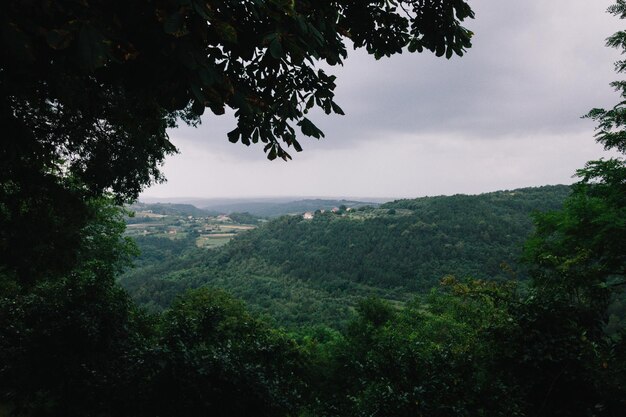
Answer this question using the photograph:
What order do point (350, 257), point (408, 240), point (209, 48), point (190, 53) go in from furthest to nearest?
point (350, 257)
point (408, 240)
point (209, 48)
point (190, 53)

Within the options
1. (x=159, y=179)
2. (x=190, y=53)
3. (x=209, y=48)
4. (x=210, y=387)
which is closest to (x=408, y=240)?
(x=159, y=179)

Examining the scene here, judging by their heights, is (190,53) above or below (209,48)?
below

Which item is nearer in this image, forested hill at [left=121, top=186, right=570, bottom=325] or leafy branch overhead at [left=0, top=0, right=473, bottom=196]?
leafy branch overhead at [left=0, top=0, right=473, bottom=196]

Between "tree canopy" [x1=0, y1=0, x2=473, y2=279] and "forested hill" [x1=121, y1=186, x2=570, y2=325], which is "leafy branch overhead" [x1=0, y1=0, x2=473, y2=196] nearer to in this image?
"tree canopy" [x1=0, y1=0, x2=473, y2=279]

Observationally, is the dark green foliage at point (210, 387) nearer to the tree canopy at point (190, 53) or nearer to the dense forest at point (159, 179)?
the dense forest at point (159, 179)

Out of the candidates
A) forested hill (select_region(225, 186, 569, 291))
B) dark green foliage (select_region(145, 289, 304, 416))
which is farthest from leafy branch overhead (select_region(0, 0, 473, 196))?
forested hill (select_region(225, 186, 569, 291))

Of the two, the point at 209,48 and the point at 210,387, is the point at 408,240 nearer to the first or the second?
the point at 210,387

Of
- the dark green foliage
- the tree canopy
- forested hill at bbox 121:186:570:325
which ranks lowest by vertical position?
forested hill at bbox 121:186:570:325
